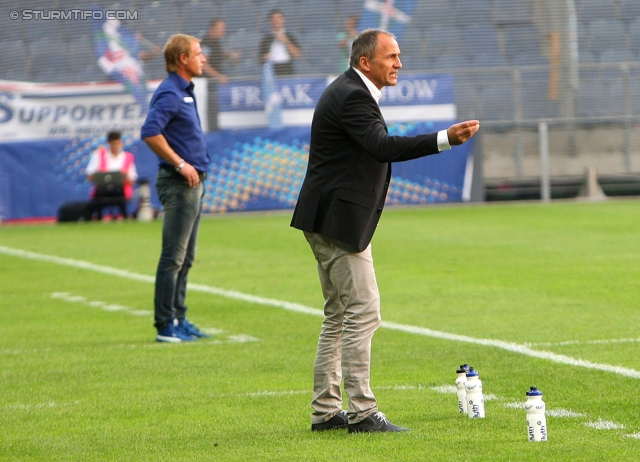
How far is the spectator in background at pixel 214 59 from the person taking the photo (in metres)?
22.9

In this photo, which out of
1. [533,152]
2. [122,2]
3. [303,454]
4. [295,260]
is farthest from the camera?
[122,2]

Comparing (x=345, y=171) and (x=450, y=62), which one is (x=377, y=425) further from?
(x=450, y=62)

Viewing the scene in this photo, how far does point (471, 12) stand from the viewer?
2655cm

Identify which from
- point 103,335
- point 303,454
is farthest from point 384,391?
point 103,335

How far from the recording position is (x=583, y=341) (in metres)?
7.86

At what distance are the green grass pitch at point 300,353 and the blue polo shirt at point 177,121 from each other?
1.42 metres

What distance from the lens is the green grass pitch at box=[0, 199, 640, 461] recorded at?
5262 millimetres

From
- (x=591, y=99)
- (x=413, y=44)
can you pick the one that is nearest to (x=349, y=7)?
(x=413, y=44)

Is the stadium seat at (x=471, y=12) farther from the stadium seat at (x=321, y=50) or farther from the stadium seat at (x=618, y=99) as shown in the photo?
the stadium seat at (x=618, y=99)

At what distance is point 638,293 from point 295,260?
4.90m

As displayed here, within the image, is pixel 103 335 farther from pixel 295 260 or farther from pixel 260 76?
pixel 260 76

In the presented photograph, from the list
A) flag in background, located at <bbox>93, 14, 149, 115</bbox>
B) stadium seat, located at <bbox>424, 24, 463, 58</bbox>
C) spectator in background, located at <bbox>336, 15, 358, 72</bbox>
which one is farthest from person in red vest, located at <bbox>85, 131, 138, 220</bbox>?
stadium seat, located at <bbox>424, 24, 463, 58</bbox>

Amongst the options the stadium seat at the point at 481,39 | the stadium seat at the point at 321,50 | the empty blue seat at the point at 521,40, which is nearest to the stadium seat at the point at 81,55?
the stadium seat at the point at 321,50

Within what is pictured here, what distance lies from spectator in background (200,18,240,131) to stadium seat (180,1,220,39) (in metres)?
0.15
